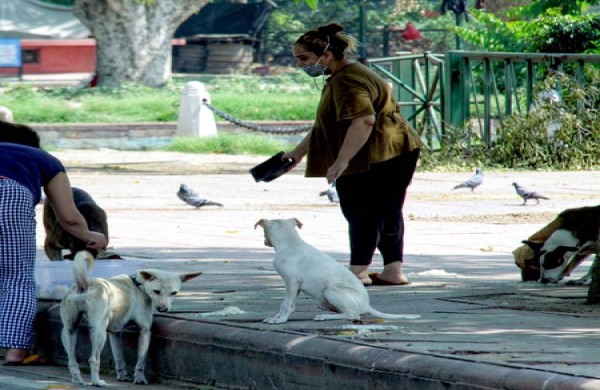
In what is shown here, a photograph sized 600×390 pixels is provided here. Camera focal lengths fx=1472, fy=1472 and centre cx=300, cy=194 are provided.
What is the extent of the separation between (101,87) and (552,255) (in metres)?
30.1

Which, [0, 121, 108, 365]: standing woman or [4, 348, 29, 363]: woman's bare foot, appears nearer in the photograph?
[0, 121, 108, 365]: standing woman

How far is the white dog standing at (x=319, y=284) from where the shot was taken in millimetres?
7391

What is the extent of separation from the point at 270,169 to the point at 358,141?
0.62 metres

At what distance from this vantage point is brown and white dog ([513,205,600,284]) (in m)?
9.21

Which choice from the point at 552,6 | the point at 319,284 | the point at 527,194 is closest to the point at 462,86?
the point at 552,6

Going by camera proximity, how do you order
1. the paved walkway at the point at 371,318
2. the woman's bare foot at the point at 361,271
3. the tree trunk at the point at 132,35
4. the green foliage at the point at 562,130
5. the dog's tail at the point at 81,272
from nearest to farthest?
the paved walkway at the point at 371,318 → the dog's tail at the point at 81,272 → the woman's bare foot at the point at 361,271 → the green foliage at the point at 562,130 → the tree trunk at the point at 132,35

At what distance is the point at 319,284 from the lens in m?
7.43

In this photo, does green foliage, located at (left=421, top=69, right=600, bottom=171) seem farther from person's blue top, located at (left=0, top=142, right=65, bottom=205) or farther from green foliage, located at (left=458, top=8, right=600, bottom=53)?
person's blue top, located at (left=0, top=142, right=65, bottom=205)

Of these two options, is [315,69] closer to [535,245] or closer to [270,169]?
[270,169]

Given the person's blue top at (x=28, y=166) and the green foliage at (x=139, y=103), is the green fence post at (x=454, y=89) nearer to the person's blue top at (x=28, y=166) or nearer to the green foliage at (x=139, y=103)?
the green foliage at (x=139, y=103)

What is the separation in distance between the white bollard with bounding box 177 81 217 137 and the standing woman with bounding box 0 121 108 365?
19.1 meters

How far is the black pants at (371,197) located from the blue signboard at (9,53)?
36.0 metres

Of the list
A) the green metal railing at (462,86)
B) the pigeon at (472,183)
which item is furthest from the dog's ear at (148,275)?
the green metal railing at (462,86)

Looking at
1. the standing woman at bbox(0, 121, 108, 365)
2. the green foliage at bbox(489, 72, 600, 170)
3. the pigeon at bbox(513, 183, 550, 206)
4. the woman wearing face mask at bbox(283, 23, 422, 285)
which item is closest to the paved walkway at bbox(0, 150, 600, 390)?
the pigeon at bbox(513, 183, 550, 206)
